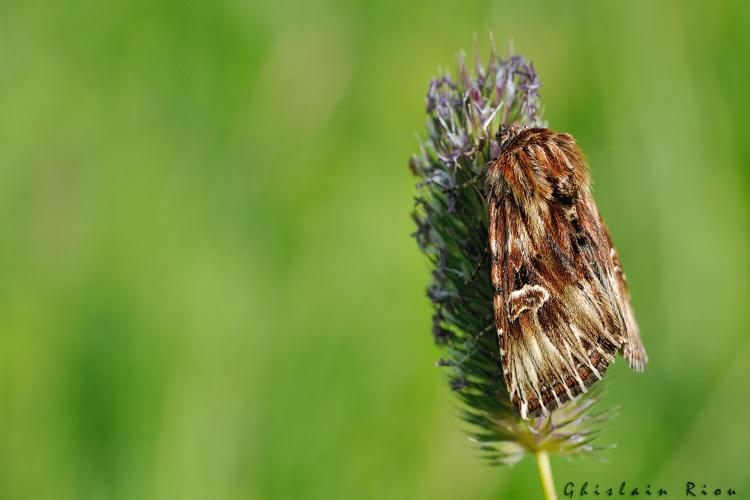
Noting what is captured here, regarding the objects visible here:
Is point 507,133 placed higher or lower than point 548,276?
higher

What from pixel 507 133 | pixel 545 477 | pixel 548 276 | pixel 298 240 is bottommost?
pixel 545 477

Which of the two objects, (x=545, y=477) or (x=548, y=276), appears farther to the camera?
(x=548, y=276)

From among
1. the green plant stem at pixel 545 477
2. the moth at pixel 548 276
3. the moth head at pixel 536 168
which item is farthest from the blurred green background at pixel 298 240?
the moth head at pixel 536 168

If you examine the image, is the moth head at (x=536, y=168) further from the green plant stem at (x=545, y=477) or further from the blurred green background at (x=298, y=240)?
the blurred green background at (x=298, y=240)

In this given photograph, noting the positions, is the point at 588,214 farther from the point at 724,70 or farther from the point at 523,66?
the point at 724,70

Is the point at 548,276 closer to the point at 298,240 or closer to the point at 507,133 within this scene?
the point at 507,133

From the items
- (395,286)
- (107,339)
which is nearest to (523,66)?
(395,286)

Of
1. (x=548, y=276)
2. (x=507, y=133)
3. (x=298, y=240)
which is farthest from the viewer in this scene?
(x=298, y=240)

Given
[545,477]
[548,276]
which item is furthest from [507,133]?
[545,477]
